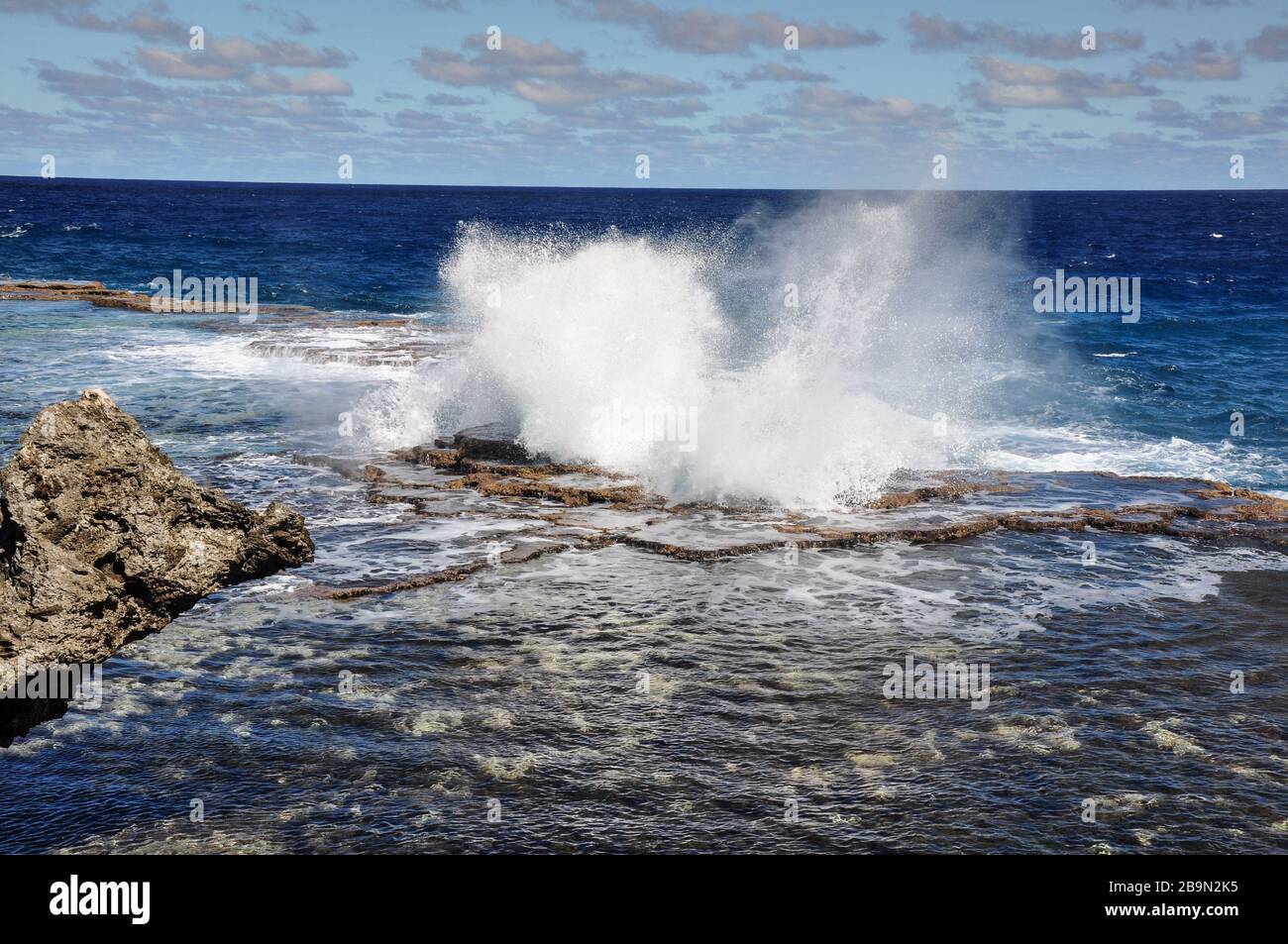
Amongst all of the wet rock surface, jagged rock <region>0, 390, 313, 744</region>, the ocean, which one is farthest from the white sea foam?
jagged rock <region>0, 390, 313, 744</region>

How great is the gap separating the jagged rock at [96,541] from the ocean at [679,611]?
1.48 feet

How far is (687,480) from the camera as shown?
17.0 meters

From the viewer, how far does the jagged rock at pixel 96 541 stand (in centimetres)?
1054

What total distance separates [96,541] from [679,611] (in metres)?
6.02

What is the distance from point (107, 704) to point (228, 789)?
7.05 feet

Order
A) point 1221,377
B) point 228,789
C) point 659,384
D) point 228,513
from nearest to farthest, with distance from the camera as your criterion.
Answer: point 228,789, point 228,513, point 659,384, point 1221,377

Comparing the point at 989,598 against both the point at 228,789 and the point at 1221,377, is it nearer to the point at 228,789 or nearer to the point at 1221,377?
the point at 228,789

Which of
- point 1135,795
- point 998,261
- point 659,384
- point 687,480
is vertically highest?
point 998,261

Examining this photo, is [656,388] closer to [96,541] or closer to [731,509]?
[731,509]

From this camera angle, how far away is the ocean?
8211 mm

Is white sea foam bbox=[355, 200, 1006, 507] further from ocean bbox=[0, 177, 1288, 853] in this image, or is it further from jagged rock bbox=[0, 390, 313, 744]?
jagged rock bbox=[0, 390, 313, 744]

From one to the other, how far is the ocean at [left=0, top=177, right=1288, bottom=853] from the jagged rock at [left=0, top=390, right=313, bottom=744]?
0.45m

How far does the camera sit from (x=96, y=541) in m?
11.4
